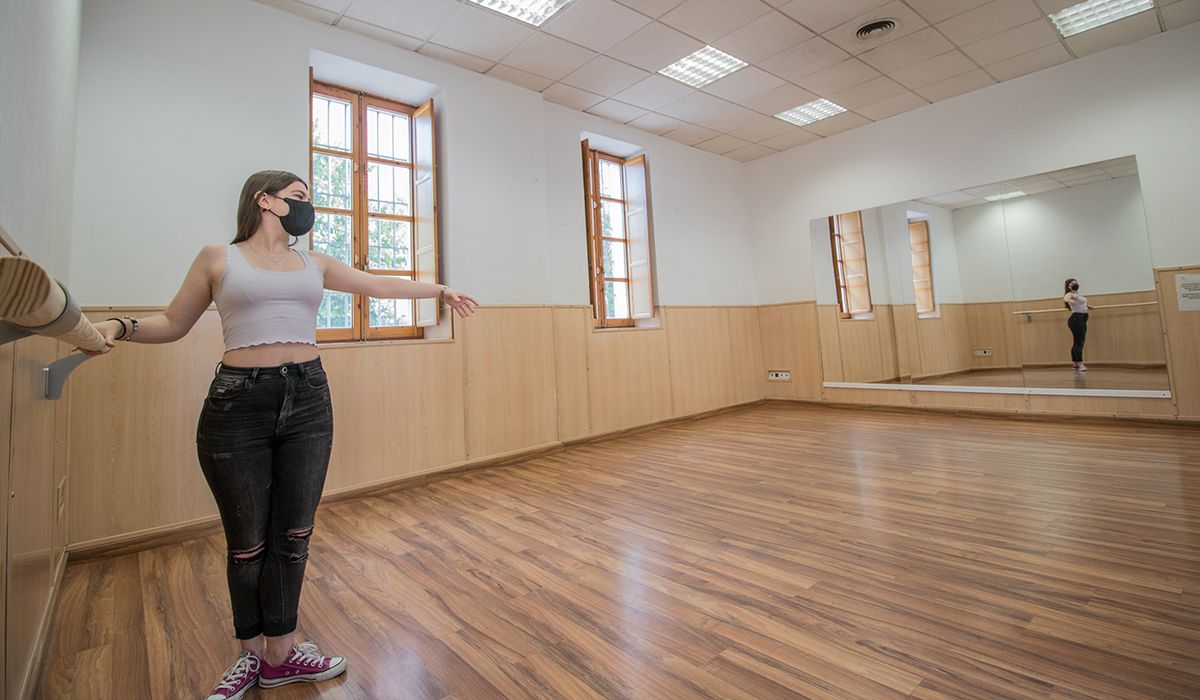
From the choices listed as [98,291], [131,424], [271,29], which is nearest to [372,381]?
[131,424]

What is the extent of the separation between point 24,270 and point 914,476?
151 inches

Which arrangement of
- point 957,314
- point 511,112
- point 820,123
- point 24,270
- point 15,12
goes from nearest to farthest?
point 24,270 < point 15,12 < point 511,112 < point 957,314 < point 820,123

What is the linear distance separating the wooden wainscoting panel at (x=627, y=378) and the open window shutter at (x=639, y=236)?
44cm

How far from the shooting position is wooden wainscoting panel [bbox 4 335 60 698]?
1.18 meters

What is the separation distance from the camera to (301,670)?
4.73ft

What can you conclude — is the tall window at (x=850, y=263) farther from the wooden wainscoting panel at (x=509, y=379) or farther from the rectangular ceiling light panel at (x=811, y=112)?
the wooden wainscoting panel at (x=509, y=379)

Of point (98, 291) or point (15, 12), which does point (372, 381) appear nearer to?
point (98, 291)

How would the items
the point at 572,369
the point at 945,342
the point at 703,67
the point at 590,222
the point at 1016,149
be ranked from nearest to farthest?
the point at 703,67
the point at 572,369
the point at 1016,149
the point at 590,222
the point at 945,342

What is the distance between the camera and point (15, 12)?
126cm

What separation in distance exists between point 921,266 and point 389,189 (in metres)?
5.58

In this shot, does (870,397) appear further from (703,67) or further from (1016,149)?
(703,67)

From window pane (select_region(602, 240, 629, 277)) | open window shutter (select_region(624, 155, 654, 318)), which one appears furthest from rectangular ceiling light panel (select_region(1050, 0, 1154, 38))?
window pane (select_region(602, 240, 629, 277))

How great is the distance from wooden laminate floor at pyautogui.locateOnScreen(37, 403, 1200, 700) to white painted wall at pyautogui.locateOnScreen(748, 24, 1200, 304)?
2517 mm

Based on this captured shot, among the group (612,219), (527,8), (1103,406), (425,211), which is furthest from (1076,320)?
(425,211)
